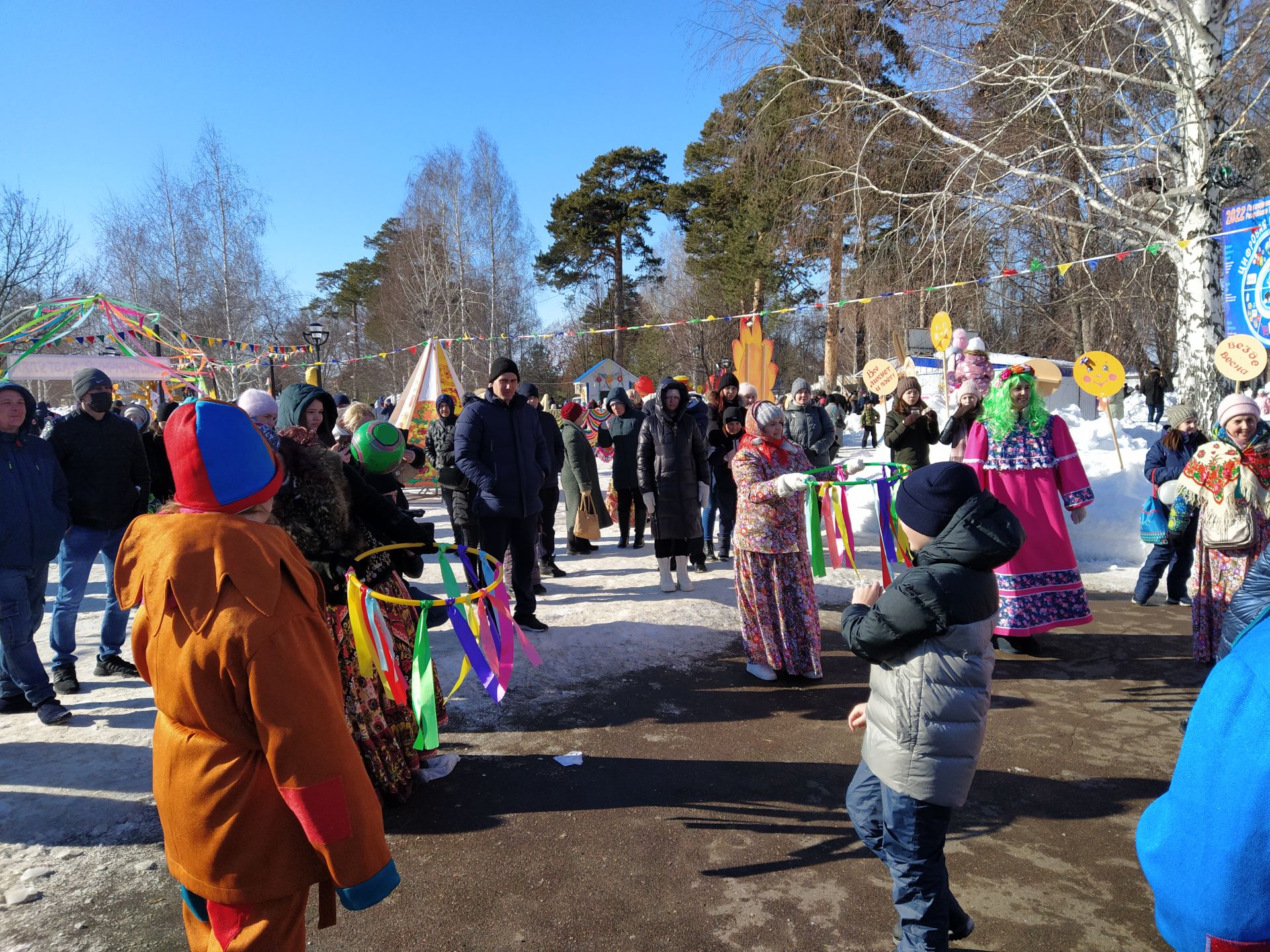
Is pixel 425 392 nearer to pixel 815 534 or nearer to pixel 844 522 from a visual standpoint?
pixel 844 522

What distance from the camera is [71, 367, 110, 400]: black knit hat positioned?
15.8ft

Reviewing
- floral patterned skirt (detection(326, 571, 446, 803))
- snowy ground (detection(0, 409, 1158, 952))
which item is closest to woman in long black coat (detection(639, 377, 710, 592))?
snowy ground (detection(0, 409, 1158, 952))

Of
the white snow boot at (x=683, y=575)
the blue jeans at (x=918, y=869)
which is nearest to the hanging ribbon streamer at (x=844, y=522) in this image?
the white snow boot at (x=683, y=575)

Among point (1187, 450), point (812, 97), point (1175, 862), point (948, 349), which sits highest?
point (812, 97)

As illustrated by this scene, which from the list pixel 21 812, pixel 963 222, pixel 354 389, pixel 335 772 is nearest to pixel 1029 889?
pixel 335 772

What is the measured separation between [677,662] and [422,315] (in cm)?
2907

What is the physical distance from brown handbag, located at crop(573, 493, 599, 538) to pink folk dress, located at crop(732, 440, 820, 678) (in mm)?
4047

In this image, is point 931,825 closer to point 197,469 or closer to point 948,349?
point 197,469

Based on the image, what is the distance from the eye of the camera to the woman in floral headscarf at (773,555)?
4695mm

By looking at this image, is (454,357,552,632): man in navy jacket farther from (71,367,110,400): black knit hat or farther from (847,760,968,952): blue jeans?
(847,760,968,952): blue jeans

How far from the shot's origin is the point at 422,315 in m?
31.8

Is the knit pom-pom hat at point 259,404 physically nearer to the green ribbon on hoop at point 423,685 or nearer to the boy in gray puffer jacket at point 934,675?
the green ribbon on hoop at point 423,685

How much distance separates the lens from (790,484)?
4371mm

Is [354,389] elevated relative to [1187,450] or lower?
elevated
